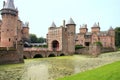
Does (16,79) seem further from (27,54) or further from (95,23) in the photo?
(95,23)

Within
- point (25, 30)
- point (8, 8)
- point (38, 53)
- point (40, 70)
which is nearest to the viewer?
point (40, 70)

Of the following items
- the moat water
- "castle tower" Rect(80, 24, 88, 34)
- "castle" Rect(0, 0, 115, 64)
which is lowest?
the moat water

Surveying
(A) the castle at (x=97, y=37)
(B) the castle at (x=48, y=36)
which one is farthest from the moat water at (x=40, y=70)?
(A) the castle at (x=97, y=37)

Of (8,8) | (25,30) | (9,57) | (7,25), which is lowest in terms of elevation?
(9,57)

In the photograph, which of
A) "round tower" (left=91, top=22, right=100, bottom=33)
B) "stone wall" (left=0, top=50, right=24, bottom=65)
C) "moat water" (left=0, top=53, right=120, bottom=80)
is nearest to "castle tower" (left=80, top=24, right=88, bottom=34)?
"round tower" (left=91, top=22, right=100, bottom=33)

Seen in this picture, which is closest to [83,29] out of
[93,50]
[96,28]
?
[96,28]

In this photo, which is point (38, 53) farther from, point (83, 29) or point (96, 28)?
point (83, 29)

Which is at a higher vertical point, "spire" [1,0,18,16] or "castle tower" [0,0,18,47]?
"spire" [1,0,18,16]

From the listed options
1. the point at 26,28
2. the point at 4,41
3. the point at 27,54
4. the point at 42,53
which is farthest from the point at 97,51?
the point at 26,28

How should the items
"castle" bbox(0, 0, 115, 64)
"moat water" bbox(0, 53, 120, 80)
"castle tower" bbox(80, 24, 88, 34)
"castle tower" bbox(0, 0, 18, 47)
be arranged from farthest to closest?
"castle tower" bbox(80, 24, 88, 34)
"castle tower" bbox(0, 0, 18, 47)
"castle" bbox(0, 0, 115, 64)
"moat water" bbox(0, 53, 120, 80)

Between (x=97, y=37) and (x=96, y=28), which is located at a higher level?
(x=96, y=28)

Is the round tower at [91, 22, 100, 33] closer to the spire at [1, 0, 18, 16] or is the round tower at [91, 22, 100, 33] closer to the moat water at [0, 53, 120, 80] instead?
the spire at [1, 0, 18, 16]

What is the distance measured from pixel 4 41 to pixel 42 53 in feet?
30.1

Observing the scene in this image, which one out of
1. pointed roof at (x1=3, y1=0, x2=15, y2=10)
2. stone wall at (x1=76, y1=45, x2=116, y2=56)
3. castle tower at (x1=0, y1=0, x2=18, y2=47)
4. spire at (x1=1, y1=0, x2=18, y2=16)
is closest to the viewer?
spire at (x1=1, y1=0, x2=18, y2=16)
